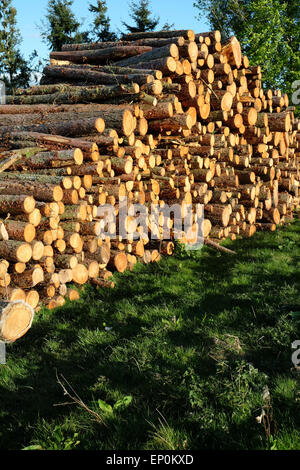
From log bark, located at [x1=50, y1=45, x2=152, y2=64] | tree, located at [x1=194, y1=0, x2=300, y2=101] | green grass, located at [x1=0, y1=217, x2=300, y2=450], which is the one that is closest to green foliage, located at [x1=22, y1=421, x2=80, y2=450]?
green grass, located at [x1=0, y1=217, x2=300, y2=450]

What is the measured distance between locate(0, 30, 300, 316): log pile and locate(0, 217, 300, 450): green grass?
0.78 m

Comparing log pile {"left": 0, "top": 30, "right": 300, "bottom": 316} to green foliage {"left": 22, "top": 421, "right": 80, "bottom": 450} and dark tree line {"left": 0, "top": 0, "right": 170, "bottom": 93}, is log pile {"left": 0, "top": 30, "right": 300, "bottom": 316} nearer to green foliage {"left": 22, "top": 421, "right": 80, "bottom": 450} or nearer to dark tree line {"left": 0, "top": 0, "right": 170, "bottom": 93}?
green foliage {"left": 22, "top": 421, "right": 80, "bottom": 450}

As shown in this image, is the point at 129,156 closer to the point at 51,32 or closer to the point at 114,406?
the point at 114,406

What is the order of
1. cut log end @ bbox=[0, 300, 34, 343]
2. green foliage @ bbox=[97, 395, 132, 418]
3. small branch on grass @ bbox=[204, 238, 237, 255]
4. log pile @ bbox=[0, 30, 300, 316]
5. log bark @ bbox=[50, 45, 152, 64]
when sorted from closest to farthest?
green foliage @ bbox=[97, 395, 132, 418] < cut log end @ bbox=[0, 300, 34, 343] < log pile @ bbox=[0, 30, 300, 316] < small branch on grass @ bbox=[204, 238, 237, 255] < log bark @ bbox=[50, 45, 152, 64]

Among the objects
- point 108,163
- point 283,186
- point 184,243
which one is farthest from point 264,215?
point 108,163

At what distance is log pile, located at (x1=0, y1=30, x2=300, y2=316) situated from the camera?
16.5ft

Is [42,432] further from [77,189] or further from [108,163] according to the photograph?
[108,163]

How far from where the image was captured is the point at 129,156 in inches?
235

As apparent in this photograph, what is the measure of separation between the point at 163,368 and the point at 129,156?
3443mm

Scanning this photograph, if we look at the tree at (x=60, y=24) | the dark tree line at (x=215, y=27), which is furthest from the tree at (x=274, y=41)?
the tree at (x=60, y=24)

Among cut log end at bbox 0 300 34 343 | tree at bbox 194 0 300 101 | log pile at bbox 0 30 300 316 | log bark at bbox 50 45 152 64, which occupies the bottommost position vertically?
cut log end at bbox 0 300 34 343

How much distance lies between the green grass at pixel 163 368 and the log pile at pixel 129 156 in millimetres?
780

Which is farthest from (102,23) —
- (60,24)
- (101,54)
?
(101,54)

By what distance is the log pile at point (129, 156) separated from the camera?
5.02 m
